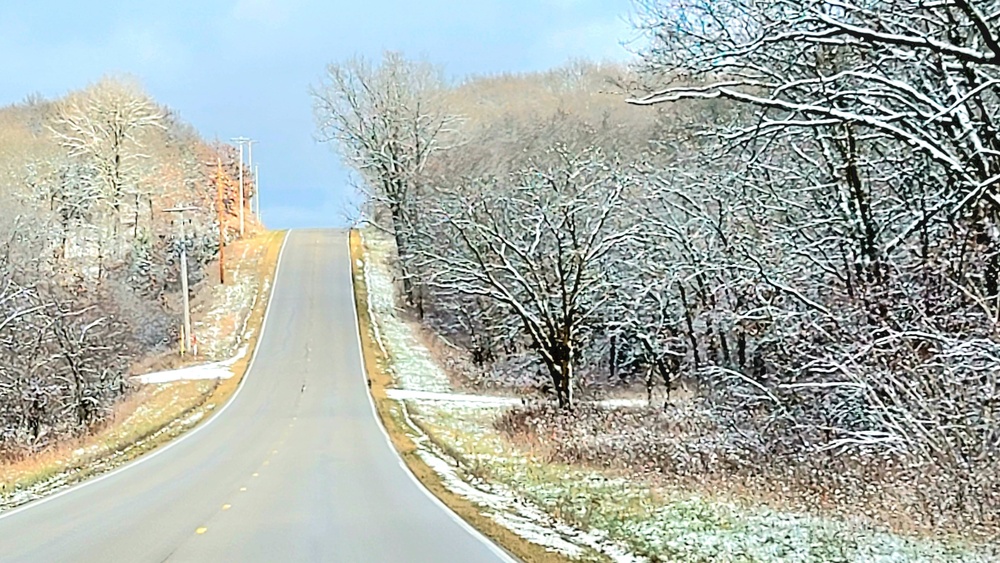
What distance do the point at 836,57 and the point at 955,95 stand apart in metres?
5.24

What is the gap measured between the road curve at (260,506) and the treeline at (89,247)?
755 cm

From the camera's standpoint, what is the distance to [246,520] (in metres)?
12.0

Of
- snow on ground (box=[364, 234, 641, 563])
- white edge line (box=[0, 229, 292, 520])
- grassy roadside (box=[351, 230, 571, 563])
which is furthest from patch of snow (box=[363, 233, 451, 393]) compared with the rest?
white edge line (box=[0, 229, 292, 520])

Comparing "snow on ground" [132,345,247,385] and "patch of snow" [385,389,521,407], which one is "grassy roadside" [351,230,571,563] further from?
"snow on ground" [132,345,247,385]

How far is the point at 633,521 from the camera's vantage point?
34.7 feet

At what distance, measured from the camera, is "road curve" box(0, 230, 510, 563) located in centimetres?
990

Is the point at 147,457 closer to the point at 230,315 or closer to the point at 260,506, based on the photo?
the point at 260,506

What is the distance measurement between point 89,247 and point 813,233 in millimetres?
62286

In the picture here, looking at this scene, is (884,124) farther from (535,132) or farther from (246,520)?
(535,132)

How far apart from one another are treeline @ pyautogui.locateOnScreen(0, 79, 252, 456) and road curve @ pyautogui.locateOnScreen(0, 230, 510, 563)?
24.8 feet

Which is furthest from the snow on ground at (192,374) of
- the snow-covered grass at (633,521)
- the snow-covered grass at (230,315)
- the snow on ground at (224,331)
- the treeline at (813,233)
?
the snow-covered grass at (633,521)

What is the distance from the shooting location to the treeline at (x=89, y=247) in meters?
34.6

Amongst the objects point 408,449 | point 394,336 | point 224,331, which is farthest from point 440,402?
point 224,331

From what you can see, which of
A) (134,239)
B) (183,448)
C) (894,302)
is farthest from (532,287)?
(134,239)
